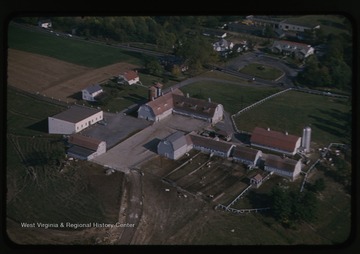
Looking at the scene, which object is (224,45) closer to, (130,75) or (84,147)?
(130,75)

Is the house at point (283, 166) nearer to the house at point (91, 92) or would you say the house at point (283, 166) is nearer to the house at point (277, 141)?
the house at point (277, 141)

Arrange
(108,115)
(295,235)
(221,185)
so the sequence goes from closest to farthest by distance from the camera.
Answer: (295,235) → (221,185) → (108,115)

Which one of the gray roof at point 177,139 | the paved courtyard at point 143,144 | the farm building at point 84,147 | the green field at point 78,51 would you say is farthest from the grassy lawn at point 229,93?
the farm building at point 84,147

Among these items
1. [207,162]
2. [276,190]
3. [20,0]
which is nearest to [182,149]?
[207,162]

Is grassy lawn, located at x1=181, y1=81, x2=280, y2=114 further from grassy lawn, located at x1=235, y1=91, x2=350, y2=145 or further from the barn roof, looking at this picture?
the barn roof

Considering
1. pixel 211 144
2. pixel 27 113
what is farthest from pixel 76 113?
pixel 211 144

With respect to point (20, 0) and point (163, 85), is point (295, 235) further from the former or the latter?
point (20, 0)
